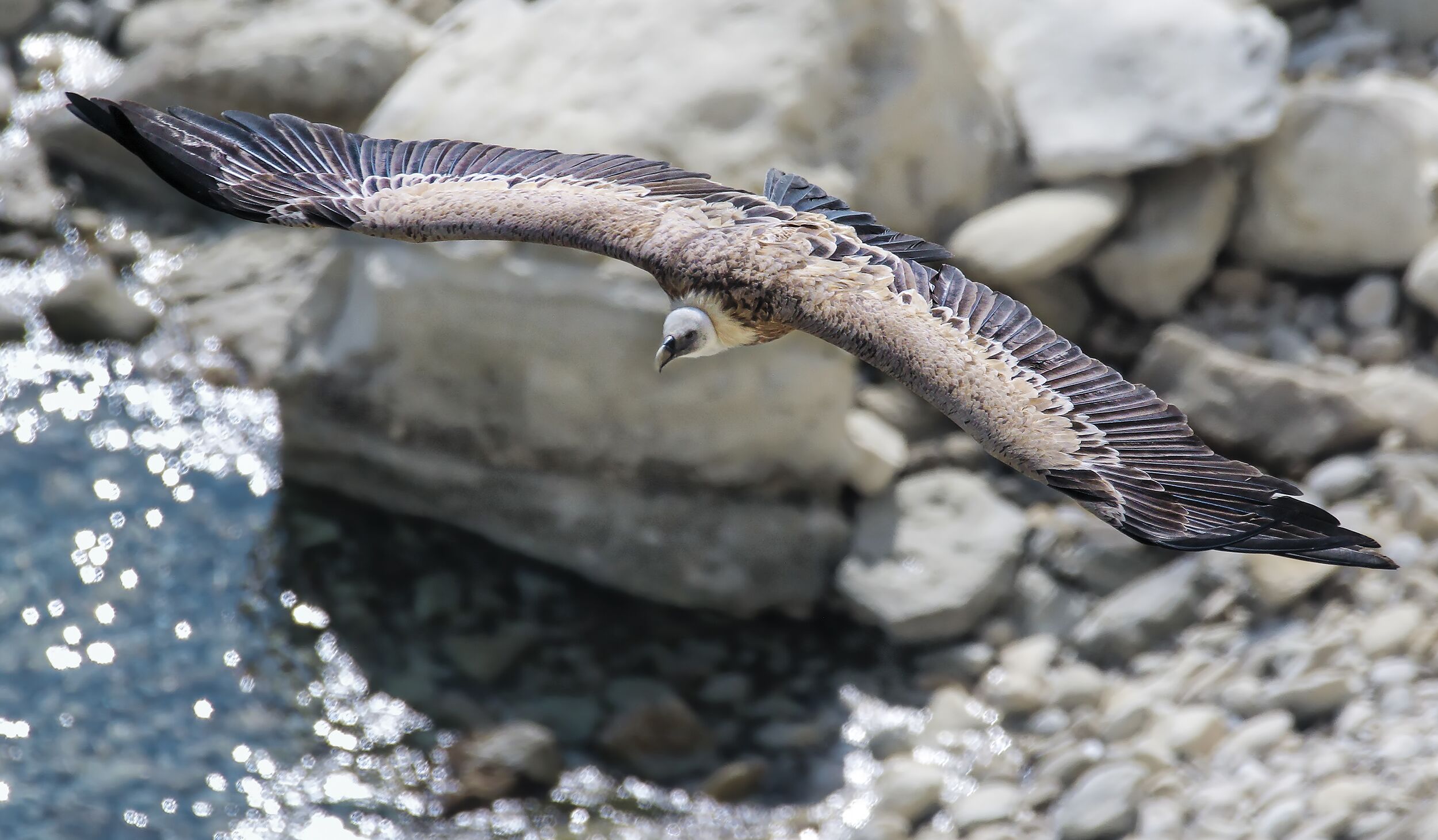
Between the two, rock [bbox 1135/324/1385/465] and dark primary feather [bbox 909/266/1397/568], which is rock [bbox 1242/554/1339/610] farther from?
dark primary feather [bbox 909/266/1397/568]

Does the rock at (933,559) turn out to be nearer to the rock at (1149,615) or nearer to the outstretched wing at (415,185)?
the rock at (1149,615)

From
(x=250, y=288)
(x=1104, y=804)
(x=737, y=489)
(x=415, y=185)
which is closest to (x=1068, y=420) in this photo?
(x=415, y=185)

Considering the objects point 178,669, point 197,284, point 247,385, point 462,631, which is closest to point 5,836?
point 178,669

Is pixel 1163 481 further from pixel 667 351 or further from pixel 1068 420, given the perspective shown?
pixel 667 351

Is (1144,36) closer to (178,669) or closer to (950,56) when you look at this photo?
(950,56)

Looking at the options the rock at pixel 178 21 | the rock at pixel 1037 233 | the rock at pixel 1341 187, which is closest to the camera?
the rock at pixel 1037 233

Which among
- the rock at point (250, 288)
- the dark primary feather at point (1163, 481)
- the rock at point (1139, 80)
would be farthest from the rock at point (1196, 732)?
the rock at point (250, 288)

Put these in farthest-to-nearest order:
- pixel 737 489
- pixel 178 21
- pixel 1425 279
Answer: pixel 178 21, pixel 1425 279, pixel 737 489
